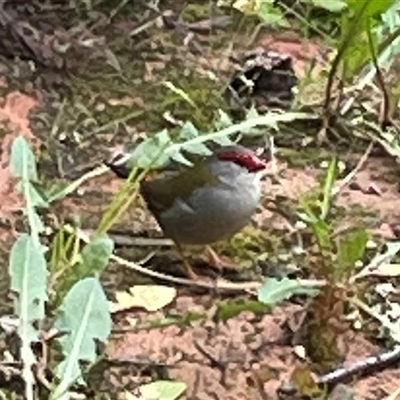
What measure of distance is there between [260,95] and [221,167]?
25.5 inches

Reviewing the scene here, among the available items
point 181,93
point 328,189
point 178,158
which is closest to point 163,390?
point 178,158

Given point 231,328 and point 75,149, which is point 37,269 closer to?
point 231,328

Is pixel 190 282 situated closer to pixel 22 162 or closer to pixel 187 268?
pixel 187 268

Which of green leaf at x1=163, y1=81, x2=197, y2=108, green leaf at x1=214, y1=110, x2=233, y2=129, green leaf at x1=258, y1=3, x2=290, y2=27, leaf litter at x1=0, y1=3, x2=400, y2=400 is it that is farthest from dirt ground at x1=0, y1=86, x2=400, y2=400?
green leaf at x1=258, y1=3, x2=290, y2=27

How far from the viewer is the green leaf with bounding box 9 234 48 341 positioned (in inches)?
98.0

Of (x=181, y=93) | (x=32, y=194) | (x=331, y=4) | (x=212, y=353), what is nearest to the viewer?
(x=212, y=353)

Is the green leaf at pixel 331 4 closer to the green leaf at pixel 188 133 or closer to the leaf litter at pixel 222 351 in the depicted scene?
the green leaf at pixel 188 133

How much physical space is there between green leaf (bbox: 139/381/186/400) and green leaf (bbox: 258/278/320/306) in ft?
0.71

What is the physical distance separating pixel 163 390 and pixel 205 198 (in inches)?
18.6

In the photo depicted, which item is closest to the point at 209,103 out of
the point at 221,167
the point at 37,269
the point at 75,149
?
the point at 75,149

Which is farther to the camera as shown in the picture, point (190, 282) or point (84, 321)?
point (190, 282)

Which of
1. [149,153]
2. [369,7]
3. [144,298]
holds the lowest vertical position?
[144,298]

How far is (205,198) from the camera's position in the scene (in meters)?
2.85

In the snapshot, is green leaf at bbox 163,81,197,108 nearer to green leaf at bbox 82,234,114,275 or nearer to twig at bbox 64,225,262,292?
twig at bbox 64,225,262,292
